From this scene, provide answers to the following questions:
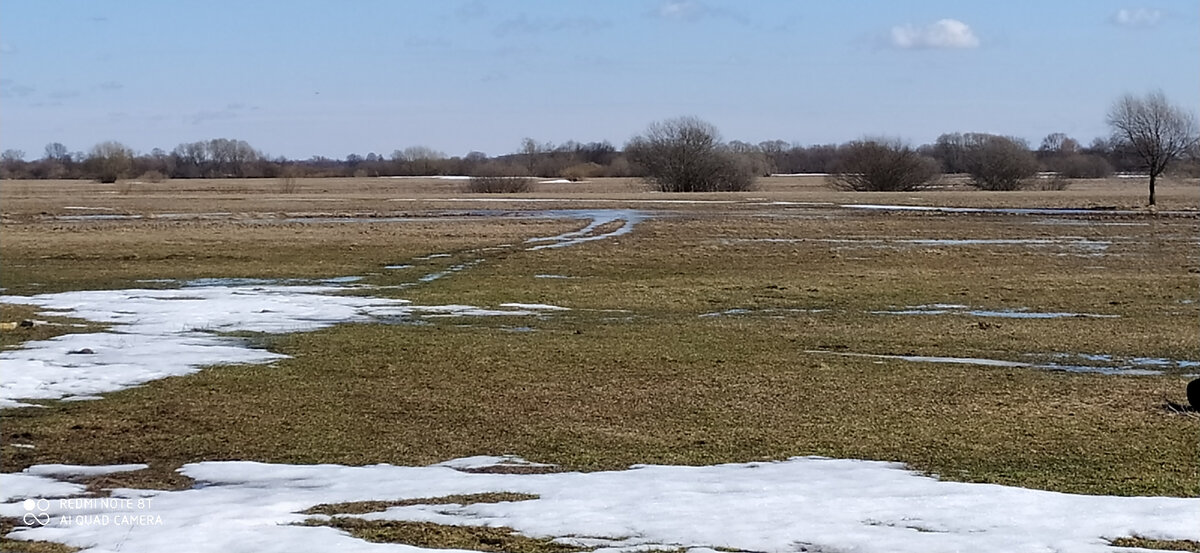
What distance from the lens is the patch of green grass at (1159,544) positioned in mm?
6532

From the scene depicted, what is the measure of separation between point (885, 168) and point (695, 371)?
8982 cm

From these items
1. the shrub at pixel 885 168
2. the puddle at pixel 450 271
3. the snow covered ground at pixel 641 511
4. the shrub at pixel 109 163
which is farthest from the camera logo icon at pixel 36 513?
the shrub at pixel 109 163

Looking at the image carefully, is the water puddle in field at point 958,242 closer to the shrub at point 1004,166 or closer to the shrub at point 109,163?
the shrub at point 1004,166

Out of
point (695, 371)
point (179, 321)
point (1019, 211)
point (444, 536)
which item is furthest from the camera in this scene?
point (1019, 211)

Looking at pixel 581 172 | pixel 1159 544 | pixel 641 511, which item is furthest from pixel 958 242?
pixel 581 172

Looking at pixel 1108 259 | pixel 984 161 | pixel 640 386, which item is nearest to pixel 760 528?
pixel 640 386

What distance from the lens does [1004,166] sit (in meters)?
103

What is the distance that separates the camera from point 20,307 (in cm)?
1962

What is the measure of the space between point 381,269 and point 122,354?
529 inches

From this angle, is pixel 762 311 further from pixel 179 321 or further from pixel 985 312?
pixel 179 321

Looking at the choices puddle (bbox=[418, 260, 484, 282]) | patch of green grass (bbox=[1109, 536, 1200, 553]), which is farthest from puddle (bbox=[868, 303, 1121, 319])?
patch of green grass (bbox=[1109, 536, 1200, 553])

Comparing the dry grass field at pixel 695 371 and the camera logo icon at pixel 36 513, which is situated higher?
the camera logo icon at pixel 36 513

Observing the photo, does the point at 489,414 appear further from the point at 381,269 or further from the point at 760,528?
the point at 381,269

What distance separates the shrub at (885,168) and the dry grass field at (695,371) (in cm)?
6759
